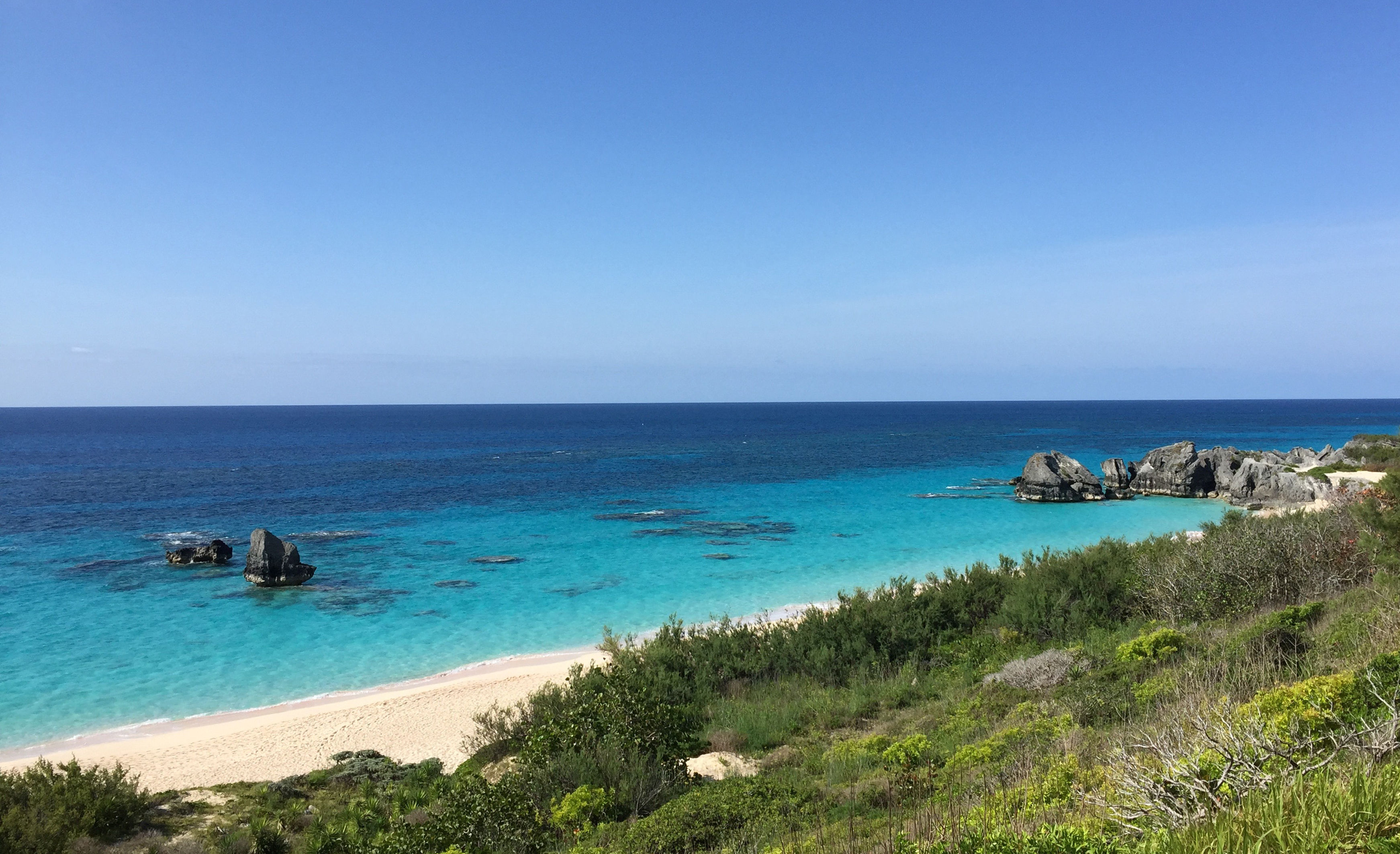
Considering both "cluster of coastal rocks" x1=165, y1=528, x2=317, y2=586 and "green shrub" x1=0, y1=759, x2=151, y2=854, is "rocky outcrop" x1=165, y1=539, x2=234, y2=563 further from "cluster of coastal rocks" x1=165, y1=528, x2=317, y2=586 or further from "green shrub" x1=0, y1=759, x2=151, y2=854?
"green shrub" x1=0, y1=759, x2=151, y2=854

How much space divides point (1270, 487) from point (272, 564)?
58.3m

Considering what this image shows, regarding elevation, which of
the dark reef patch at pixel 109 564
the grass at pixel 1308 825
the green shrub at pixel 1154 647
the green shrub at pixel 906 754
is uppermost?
the grass at pixel 1308 825

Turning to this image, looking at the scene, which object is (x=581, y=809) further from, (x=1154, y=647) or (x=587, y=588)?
(x=587, y=588)

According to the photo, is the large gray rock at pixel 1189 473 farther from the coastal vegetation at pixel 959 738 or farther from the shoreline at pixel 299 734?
the shoreline at pixel 299 734

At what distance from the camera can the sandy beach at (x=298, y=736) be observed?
15.9 metres

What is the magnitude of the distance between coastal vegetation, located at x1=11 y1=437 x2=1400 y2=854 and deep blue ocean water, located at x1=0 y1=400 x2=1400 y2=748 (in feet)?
26.1

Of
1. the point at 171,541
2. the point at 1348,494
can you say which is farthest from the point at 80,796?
the point at 1348,494

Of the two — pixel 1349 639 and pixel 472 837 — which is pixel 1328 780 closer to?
pixel 1349 639

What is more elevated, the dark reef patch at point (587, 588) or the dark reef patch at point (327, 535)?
the dark reef patch at point (327, 535)

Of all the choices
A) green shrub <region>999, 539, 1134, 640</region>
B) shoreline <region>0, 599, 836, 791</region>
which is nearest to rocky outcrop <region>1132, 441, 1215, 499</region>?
green shrub <region>999, 539, 1134, 640</region>

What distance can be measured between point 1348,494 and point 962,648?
23.8 meters

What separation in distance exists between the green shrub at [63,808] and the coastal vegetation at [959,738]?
4 cm

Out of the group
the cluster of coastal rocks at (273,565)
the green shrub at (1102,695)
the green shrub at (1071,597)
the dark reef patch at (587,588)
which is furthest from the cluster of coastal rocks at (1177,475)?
the cluster of coastal rocks at (273,565)

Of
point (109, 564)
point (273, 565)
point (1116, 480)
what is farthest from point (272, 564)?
point (1116, 480)
